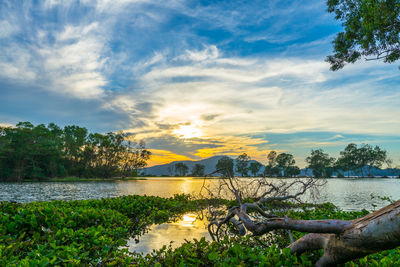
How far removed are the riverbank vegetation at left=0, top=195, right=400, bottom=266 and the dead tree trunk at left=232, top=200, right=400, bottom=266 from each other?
1.15 ft

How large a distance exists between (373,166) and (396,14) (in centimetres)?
14916

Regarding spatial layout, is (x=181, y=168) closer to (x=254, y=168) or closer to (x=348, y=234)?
(x=254, y=168)

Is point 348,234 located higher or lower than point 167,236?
higher

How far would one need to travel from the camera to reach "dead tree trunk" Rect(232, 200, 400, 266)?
2.05 m

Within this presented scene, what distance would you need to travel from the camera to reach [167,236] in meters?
8.35

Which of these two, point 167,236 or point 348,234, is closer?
point 348,234

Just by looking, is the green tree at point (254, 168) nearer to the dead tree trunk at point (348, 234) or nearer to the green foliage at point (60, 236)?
the green foliage at point (60, 236)

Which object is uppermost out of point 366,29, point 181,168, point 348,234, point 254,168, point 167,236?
point 366,29

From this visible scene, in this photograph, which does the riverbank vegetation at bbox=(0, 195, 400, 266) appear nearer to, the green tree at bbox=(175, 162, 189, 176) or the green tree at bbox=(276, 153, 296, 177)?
the green tree at bbox=(276, 153, 296, 177)

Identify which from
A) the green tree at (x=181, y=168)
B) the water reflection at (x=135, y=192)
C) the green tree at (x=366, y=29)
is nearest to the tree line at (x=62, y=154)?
the water reflection at (x=135, y=192)

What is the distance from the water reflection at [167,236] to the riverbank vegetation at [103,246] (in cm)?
55

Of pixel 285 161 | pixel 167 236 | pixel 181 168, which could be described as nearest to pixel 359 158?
pixel 285 161

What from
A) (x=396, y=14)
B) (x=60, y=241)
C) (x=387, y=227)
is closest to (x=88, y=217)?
(x=60, y=241)

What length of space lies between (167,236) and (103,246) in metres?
3.47
